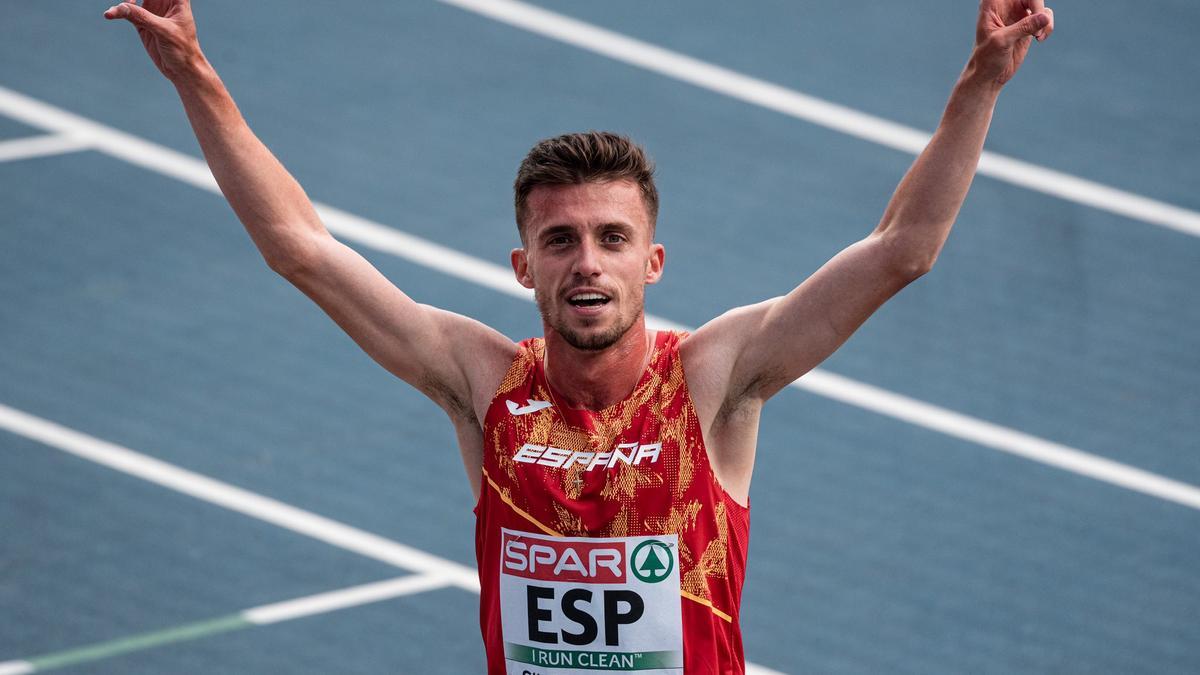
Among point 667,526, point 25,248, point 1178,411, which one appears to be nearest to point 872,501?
point 1178,411

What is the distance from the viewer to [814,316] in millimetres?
3797

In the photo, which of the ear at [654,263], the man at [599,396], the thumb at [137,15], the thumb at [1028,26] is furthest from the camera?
the ear at [654,263]

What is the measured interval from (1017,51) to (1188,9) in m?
8.01

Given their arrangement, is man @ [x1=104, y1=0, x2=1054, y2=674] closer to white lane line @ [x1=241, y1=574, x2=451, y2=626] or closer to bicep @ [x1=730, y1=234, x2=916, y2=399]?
bicep @ [x1=730, y1=234, x2=916, y2=399]

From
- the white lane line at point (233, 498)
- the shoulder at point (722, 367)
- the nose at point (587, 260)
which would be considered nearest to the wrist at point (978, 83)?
the shoulder at point (722, 367)

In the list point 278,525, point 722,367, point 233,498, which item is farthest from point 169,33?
point 233,498

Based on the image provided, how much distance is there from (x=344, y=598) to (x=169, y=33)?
3.76 meters

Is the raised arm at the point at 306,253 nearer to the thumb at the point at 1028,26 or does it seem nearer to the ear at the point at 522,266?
the ear at the point at 522,266

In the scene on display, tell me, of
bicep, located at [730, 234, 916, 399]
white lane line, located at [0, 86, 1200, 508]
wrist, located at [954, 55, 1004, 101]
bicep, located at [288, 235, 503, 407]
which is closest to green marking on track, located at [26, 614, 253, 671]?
white lane line, located at [0, 86, 1200, 508]

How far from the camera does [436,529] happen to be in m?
7.46

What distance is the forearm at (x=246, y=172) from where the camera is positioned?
12.6ft

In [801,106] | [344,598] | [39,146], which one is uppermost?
[801,106]

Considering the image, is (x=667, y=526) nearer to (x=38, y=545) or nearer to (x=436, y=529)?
(x=436, y=529)

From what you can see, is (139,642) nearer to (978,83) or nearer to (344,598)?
(344,598)
